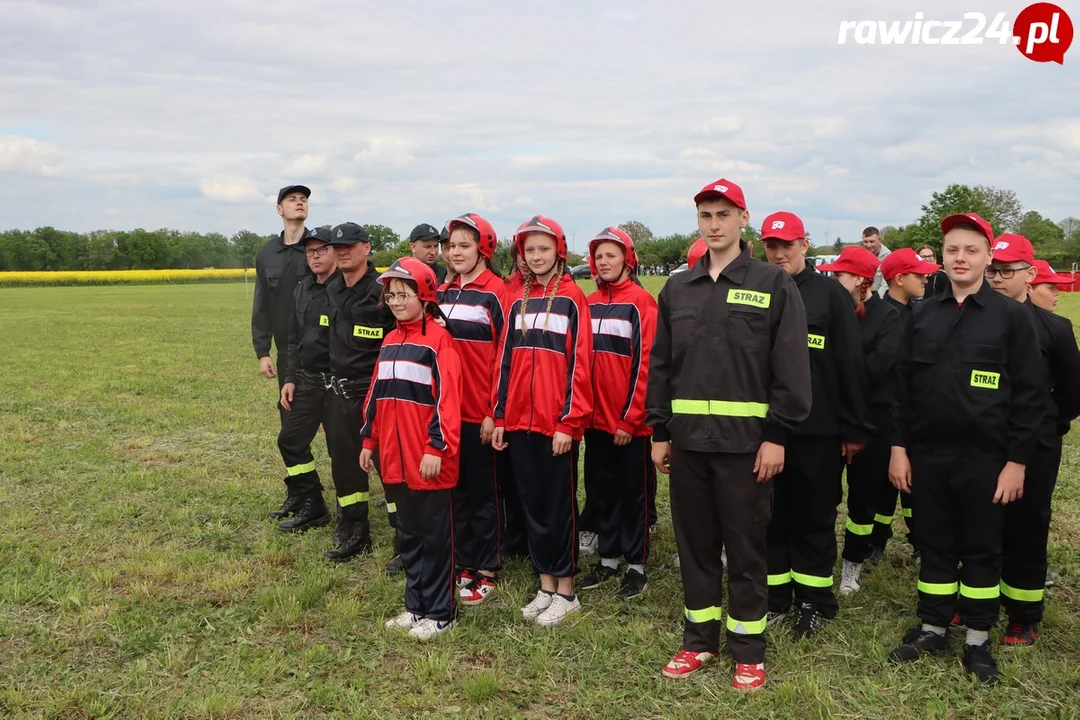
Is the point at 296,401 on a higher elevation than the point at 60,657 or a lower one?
higher

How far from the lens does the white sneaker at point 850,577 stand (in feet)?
17.1

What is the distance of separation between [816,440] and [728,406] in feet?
2.93

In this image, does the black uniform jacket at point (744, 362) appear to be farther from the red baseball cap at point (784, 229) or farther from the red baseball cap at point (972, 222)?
the red baseball cap at point (972, 222)

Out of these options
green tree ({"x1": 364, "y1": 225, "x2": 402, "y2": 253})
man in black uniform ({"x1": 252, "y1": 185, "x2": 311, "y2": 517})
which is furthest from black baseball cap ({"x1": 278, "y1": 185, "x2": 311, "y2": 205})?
green tree ({"x1": 364, "y1": 225, "x2": 402, "y2": 253})

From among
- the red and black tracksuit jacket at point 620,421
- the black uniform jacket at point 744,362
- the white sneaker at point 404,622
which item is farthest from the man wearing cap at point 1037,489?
the white sneaker at point 404,622

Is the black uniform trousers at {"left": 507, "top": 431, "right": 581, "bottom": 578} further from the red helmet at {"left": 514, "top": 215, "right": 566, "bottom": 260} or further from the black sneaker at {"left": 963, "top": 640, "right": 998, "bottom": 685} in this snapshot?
the black sneaker at {"left": 963, "top": 640, "right": 998, "bottom": 685}

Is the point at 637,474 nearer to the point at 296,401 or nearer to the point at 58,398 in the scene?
the point at 296,401

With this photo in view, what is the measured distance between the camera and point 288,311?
6.89 metres

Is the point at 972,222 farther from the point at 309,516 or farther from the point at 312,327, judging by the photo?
the point at 309,516

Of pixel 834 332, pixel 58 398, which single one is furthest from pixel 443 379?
pixel 58 398

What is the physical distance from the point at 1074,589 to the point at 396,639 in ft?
14.5

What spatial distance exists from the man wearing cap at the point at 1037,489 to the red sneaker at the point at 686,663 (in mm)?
1726

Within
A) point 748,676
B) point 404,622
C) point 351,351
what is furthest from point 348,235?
point 748,676

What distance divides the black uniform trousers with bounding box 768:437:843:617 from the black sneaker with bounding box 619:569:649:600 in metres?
0.85
